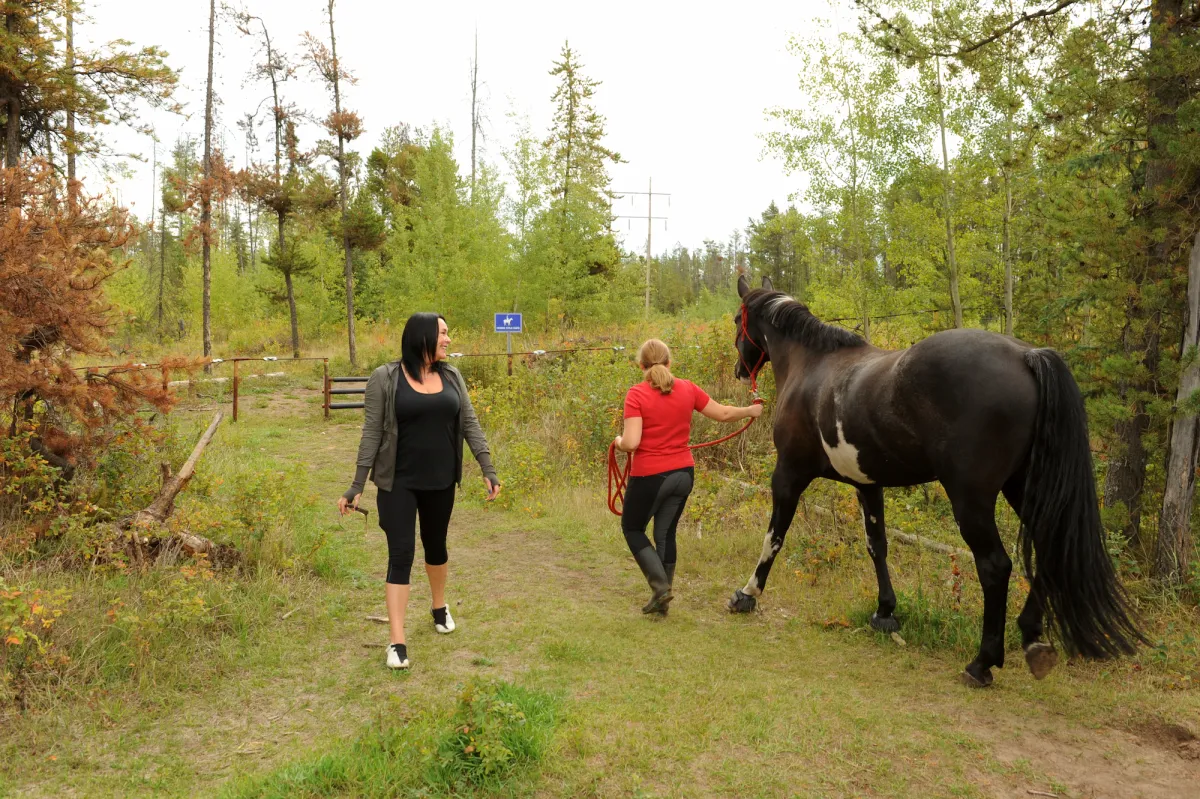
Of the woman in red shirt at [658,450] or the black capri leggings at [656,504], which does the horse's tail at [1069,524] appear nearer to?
the woman in red shirt at [658,450]

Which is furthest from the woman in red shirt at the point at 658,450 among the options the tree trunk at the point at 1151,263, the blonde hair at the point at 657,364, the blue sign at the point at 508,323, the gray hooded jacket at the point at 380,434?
the blue sign at the point at 508,323

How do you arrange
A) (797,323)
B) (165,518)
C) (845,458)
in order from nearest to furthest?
(845,458) → (797,323) → (165,518)

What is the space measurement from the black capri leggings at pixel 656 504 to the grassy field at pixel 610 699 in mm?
514

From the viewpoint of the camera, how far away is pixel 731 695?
132 inches

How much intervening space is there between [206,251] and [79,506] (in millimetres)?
14544

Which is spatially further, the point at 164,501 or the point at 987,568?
the point at 164,501

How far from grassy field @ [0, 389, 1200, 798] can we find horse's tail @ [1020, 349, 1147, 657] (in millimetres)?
281

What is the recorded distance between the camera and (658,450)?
445cm

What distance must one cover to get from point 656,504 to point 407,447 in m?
1.60

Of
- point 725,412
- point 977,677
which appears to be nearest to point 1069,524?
point 977,677

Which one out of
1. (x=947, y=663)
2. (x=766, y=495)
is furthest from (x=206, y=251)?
(x=947, y=663)

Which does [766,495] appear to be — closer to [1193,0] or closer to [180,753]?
[1193,0]

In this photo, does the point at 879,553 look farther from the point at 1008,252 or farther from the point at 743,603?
the point at 1008,252

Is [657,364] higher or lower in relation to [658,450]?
higher
